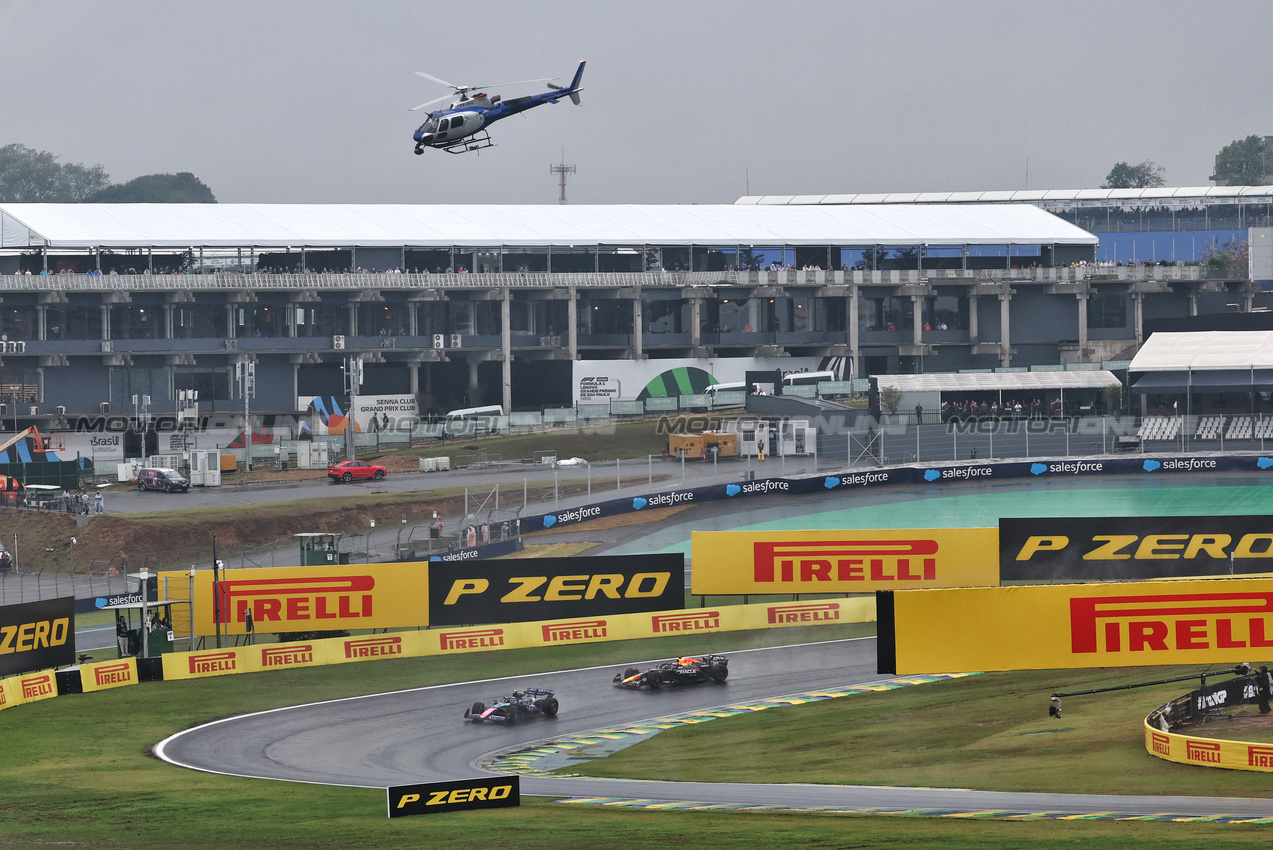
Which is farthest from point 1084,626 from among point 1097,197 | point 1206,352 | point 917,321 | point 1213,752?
point 1097,197

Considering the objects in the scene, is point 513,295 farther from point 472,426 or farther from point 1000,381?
point 1000,381

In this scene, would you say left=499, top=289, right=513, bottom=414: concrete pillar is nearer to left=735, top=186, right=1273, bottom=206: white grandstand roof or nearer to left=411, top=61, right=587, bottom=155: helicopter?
left=411, top=61, right=587, bottom=155: helicopter

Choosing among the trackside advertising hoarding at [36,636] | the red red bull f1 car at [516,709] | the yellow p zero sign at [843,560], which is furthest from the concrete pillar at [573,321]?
the red red bull f1 car at [516,709]

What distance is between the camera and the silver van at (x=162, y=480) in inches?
2434

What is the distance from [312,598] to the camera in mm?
39344

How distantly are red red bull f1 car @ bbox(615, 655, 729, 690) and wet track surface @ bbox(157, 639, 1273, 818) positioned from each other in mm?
241

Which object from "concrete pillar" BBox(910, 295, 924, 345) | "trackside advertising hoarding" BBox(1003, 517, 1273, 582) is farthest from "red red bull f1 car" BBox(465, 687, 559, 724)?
"concrete pillar" BBox(910, 295, 924, 345)

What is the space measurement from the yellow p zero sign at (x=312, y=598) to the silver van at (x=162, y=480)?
24.2 meters

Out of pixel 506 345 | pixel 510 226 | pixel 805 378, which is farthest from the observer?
pixel 510 226

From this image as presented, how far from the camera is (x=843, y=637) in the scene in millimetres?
39406

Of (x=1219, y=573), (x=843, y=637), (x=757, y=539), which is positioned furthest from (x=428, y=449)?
(x=1219, y=573)

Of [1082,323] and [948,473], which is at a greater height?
[1082,323]

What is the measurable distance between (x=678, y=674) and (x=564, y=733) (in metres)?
4.89

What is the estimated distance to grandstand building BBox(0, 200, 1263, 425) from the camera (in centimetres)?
8662
